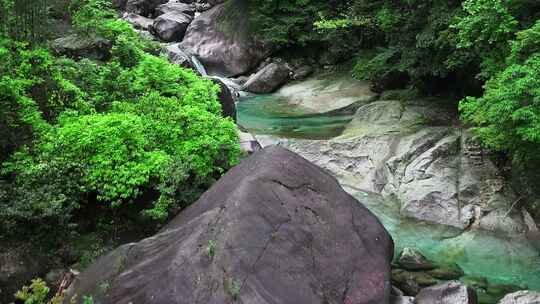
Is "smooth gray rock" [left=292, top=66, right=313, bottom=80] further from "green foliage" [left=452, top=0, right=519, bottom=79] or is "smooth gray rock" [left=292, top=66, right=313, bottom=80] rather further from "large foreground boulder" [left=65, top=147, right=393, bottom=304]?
"large foreground boulder" [left=65, top=147, right=393, bottom=304]

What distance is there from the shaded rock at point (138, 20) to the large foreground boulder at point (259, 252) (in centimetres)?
2022

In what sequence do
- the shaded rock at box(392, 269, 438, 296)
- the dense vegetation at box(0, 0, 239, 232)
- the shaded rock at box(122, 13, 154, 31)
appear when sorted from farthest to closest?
1. the shaded rock at box(122, 13, 154, 31)
2. the shaded rock at box(392, 269, 438, 296)
3. the dense vegetation at box(0, 0, 239, 232)

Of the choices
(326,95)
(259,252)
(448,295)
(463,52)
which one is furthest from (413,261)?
(326,95)

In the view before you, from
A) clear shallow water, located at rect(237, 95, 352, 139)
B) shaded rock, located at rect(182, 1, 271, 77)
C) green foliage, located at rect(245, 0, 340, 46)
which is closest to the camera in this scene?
clear shallow water, located at rect(237, 95, 352, 139)

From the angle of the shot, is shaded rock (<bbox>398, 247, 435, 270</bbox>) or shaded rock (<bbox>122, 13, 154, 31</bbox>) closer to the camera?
shaded rock (<bbox>398, 247, 435, 270</bbox>)

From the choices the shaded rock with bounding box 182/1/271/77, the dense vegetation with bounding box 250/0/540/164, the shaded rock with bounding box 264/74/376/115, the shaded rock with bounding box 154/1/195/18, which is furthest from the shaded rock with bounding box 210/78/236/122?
the shaded rock with bounding box 154/1/195/18

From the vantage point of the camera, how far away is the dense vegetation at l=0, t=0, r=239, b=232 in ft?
20.3

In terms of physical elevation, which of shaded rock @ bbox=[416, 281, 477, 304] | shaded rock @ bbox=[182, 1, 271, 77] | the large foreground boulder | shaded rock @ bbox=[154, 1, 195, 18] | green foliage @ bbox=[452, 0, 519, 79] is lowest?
shaded rock @ bbox=[154, 1, 195, 18]

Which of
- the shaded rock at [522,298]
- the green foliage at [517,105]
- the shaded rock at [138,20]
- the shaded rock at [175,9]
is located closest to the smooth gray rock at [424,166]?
the green foliage at [517,105]

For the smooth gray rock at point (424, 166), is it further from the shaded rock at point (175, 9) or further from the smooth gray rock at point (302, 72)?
the shaded rock at point (175, 9)

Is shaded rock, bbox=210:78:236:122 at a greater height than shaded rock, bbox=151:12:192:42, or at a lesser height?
greater

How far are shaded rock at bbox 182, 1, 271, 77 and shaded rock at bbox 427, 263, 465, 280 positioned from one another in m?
15.0

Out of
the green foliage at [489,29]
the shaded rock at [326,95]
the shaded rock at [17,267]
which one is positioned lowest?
the shaded rock at [326,95]

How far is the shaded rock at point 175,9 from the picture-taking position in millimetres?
26241
